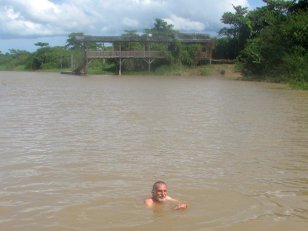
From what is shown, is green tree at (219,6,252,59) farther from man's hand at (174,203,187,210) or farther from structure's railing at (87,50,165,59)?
man's hand at (174,203,187,210)

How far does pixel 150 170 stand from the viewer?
27.3ft

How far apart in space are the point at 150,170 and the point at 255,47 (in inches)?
1417

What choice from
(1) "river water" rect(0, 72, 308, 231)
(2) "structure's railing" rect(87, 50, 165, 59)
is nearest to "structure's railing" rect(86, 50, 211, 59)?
(2) "structure's railing" rect(87, 50, 165, 59)

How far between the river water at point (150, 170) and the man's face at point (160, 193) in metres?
0.16

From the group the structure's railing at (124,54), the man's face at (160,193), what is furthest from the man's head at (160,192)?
the structure's railing at (124,54)

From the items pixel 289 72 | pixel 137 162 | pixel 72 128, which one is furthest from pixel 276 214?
pixel 289 72

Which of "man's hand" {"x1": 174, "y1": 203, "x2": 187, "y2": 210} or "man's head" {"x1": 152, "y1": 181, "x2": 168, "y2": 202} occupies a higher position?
"man's head" {"x1": 152, "y1": 181, "x2": 168, "y2": 202}

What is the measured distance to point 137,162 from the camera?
893 centimetres

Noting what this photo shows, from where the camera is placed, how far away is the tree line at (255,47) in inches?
1409

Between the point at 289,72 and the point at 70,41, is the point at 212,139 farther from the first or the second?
the point at 70,41

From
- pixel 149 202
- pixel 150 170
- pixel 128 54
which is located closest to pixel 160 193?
pixel 149 202

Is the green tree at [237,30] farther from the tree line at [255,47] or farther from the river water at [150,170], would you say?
the river water at [150,170]

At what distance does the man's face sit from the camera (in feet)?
20.5

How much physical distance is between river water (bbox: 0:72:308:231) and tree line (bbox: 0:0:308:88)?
18.4 metres
